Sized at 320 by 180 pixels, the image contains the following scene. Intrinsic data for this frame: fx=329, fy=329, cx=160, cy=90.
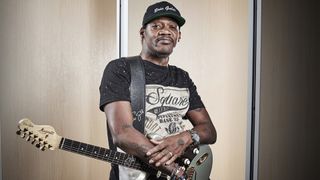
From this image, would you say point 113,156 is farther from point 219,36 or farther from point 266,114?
point 266,114

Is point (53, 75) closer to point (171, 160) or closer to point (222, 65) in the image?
point (171, 160)

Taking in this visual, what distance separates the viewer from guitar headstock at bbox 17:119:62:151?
120 cm

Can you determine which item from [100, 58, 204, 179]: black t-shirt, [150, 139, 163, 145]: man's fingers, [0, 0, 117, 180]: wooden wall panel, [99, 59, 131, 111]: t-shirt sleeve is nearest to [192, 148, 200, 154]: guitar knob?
[100, 58, 204, 179]: black t-shirt

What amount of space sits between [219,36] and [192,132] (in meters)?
0.70

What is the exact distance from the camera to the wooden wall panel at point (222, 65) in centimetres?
181

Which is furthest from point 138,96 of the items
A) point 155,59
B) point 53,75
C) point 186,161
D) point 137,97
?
point 53,75

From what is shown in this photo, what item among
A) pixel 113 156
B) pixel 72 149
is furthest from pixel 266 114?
pixel 72 149

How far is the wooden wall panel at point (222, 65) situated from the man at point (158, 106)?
0.27 meters

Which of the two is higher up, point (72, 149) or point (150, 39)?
point (150, 39)

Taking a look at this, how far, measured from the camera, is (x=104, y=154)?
1273 millimetres

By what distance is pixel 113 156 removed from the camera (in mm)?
1285

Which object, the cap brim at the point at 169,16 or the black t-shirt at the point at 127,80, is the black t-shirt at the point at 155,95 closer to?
the black t-shirt at the point at 127,80

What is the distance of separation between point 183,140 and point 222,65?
0.69 m

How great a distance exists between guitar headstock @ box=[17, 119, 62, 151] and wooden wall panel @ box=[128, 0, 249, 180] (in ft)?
2.63
